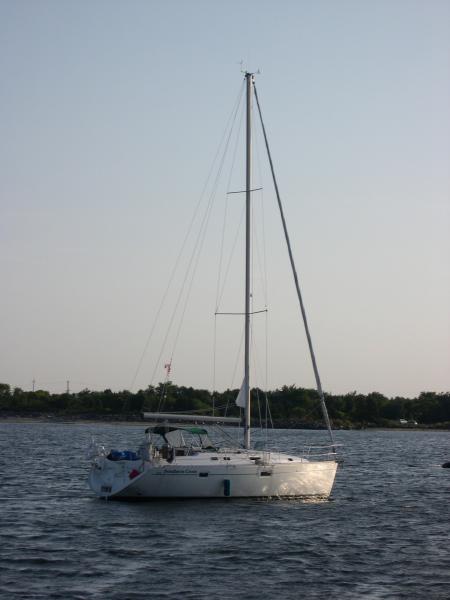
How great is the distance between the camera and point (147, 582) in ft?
88.4

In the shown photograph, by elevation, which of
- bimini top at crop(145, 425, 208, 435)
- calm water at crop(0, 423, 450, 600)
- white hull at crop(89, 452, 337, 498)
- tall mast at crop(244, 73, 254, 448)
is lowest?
calm water at crop(0, 423, 450, 600)

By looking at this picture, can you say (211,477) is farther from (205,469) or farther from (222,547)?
(222,547)

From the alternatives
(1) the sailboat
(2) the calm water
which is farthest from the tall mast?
(2) the calm water

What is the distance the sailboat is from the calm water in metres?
0.68

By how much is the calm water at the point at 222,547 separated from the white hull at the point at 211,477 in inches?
22.8

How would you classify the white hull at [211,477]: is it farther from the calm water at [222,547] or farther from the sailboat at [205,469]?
the calm water at [222,547]

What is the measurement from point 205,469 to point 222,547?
8852mm

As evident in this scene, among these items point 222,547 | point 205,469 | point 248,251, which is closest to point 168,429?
point 205,469

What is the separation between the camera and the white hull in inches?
1617

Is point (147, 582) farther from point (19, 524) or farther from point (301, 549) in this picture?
point (19, 524)

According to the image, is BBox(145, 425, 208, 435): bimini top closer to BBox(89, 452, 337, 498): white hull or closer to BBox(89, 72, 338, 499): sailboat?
BBox(89, 72, 338, 499): sailboat

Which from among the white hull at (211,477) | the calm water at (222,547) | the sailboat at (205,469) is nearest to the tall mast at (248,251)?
the sailboat at (205,469)

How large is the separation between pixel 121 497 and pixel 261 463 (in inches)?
251

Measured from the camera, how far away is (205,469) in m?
41.3
